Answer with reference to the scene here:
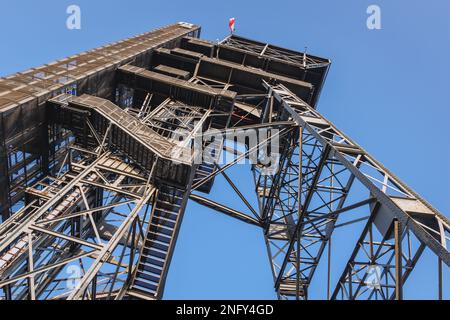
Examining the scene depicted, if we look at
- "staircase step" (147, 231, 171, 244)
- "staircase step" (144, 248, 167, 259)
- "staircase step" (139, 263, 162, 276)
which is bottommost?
"staircase step" (139, 263, 162, 276)

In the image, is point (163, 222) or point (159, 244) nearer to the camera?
point (159, 244)

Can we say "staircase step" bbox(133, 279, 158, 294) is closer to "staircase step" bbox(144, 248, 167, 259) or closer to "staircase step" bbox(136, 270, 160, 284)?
"staircase step" bbox(136, 270, 160, 284)

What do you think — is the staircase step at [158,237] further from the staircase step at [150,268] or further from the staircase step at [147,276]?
the staircase step at [147,276]

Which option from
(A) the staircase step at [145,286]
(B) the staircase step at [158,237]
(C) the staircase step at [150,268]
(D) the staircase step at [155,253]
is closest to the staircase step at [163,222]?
(B) the staircase step at [158,237]

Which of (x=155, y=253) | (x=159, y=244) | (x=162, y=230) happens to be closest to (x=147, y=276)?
(x=155, y=253)

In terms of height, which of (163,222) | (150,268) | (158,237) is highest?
(163,222)

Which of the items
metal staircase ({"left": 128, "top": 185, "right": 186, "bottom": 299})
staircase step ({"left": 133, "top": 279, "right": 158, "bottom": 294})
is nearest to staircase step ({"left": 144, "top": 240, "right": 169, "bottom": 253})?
metal staircase ({"left": 128, "top": 185, "right": 186, "bottom": 299})

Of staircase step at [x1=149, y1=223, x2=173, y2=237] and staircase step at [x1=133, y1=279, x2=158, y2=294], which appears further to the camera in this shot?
staircase step at [x1=149, y1=223, x2=173, y2=237]

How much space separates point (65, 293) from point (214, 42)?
27.1 meters

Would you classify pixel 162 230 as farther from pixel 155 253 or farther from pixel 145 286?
pixel 145 286

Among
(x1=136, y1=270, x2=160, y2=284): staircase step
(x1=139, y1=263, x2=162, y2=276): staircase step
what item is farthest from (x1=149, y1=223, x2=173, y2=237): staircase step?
(x1=136, y1=270, x2=160, y2=284): staircase step

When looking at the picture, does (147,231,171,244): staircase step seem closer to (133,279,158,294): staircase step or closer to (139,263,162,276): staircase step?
(139,263,162,276): staircase step

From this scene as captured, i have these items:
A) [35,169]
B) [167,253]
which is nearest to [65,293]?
[167,253]

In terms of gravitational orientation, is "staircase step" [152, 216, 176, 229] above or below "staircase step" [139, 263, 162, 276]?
above
